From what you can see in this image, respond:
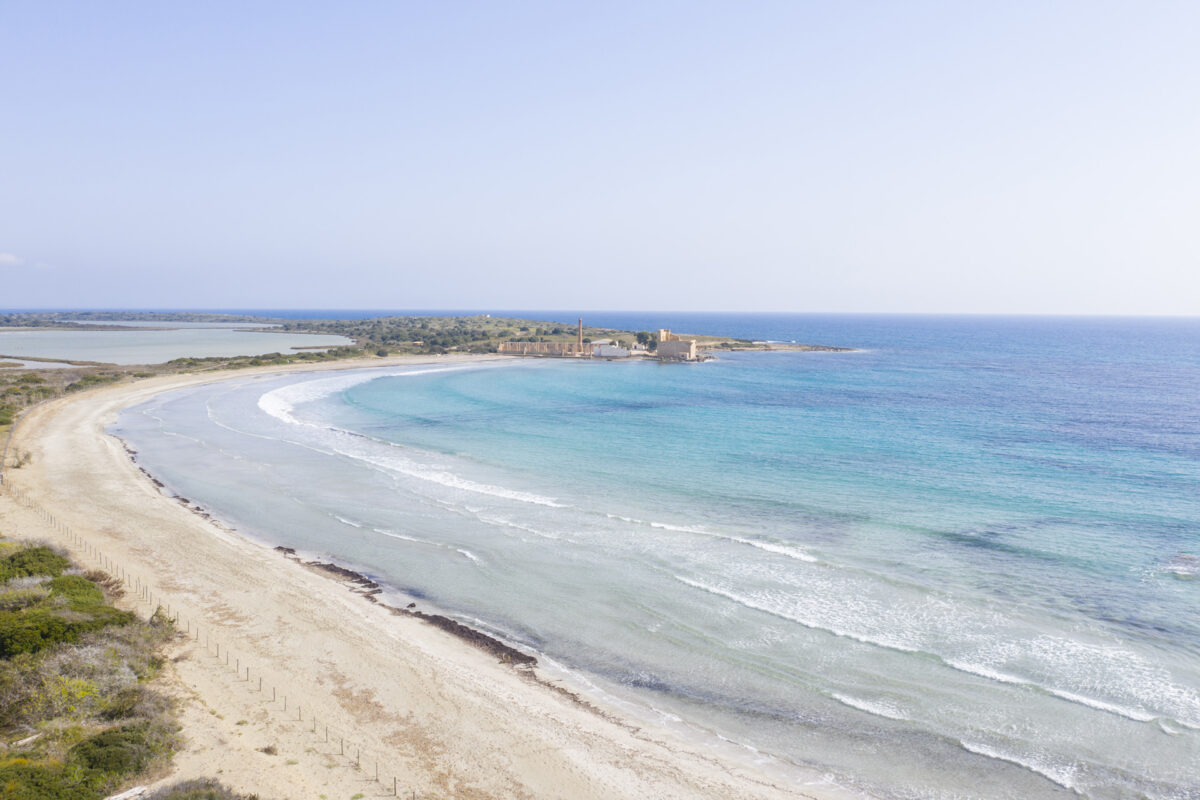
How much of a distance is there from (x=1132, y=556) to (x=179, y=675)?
1219 inches

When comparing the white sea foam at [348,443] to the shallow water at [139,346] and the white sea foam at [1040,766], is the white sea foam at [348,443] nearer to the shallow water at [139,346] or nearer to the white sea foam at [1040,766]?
the white sea foam at [1040,766]

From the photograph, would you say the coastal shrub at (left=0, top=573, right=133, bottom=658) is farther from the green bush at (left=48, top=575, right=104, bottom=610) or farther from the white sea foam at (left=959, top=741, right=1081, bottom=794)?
the white sea foam at (left=959, top=741, right=1081, bottom=794)

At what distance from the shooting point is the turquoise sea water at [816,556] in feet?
51.4

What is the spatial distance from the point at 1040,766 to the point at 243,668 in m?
18.7

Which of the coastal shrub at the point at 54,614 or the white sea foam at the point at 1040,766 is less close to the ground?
the coastal shrub at the point at 54,614

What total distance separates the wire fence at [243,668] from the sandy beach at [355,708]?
0.04 meters

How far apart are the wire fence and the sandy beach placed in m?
0.04

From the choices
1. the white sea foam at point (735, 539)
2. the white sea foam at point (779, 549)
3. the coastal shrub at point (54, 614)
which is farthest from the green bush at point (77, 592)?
the white sea foam at point (779, 549)

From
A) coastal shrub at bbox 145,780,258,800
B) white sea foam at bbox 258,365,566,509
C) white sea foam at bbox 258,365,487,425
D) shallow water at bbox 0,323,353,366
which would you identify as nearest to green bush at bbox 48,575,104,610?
coastal shrub at bbox 145,780,258,800

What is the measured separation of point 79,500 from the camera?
3244 centimetres

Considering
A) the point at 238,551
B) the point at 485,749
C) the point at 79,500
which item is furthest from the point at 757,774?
the point at 79,500

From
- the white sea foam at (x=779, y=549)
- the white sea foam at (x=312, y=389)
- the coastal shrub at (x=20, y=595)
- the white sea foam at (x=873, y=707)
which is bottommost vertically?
the white sea foam at (x=873, y=707)

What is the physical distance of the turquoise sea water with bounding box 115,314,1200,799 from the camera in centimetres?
1566

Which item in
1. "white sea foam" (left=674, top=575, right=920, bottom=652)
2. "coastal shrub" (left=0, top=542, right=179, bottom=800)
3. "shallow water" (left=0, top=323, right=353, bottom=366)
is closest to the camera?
"coastal shrub" (left=0, top=542, right=179, bottom=800)
